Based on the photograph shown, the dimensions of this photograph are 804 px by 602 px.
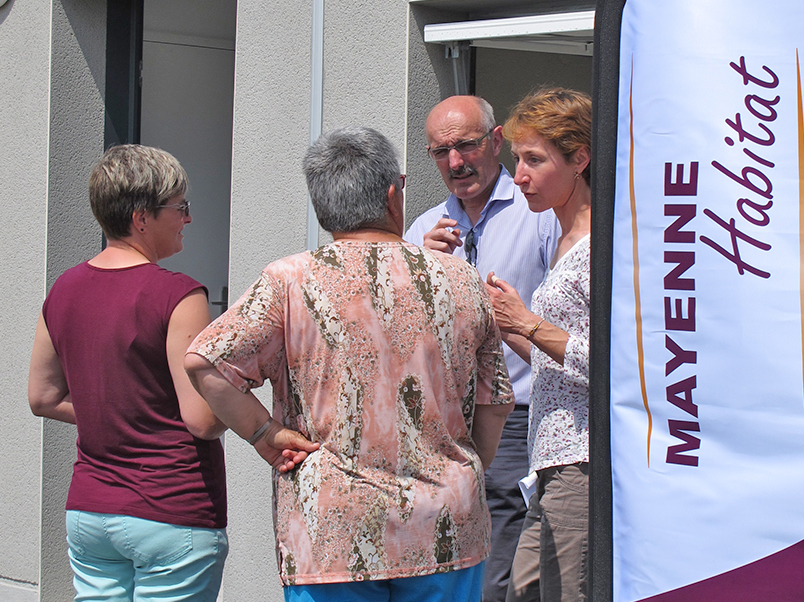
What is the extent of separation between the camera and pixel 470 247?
3232mm

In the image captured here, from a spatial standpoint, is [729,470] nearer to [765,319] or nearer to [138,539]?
[765,319]

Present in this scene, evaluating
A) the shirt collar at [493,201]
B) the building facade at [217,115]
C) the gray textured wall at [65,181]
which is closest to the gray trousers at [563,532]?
A: the shirt collar at [493,201]

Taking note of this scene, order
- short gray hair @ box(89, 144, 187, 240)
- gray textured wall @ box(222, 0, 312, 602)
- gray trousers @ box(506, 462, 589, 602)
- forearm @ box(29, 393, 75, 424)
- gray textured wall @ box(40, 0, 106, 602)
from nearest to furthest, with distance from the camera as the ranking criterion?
gray trousers @ box(506, 462, 589, 602) < short gray hair @ box(89, 144, 187, 240) < forearm @ box(29, 393, 75, 424) < gray textured wall @ box(222, 0, 312, 602) < gray textured wall @ box(40, 0, 106, 602)

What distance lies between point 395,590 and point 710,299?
3.34ft

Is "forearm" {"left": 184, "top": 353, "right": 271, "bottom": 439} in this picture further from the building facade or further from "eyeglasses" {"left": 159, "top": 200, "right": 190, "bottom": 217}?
the building facade

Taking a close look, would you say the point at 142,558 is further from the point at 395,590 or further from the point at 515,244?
the point at 515,244

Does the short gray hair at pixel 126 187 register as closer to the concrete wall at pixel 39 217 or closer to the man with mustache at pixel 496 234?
the man with mustache at pixel 496 234

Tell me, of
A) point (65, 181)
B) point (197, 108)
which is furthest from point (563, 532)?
point (197, 108)

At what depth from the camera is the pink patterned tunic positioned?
6.63 ft

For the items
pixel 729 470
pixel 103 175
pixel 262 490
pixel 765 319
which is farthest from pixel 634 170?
pixel 262 490

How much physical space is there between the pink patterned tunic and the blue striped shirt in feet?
3.24

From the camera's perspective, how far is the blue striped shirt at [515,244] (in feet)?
10.0

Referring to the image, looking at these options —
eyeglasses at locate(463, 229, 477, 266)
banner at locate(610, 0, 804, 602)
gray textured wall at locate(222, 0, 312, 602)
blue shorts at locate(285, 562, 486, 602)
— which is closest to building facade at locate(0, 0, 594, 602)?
gray textured wall at locate(222, 0, 312, 602)

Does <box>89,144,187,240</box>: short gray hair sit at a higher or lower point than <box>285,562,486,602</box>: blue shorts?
higher
